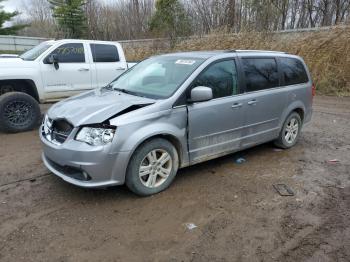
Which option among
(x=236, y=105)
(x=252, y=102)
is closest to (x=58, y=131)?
(x=236, y=105)

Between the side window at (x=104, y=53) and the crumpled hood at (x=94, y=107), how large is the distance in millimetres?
3872

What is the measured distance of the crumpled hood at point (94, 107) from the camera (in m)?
3.83

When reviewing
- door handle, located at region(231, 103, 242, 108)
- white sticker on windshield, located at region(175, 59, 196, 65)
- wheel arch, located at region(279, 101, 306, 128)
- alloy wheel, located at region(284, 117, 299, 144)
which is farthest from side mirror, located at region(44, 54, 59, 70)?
alloy wheel, located at region(284, 117, 299, 144)

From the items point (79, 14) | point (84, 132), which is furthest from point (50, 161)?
point (79, 14)

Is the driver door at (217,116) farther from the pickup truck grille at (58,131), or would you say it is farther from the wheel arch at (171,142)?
the pickup truck grille at (58,131)

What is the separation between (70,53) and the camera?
7.88m

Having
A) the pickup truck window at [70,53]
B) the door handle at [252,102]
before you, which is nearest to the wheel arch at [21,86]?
the pickup truck window at [70,53]

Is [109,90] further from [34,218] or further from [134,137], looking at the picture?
[34,218]

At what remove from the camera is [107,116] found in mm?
3791

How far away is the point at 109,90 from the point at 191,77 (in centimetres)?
130

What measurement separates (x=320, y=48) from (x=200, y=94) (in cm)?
1121

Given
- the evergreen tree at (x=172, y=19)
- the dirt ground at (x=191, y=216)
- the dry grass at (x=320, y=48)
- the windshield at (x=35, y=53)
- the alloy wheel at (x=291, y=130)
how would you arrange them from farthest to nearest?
the evergreen tree at (x=172, y=19) → the dry grass at (x=320, y=48) → the windshield at (x=35, y=53) → the alloy wheel at (x=291, y=130) → the dirt ground at (x=191, y=216)

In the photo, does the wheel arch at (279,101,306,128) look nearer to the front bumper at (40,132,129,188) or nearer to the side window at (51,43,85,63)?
the front bumper at (40,132,129,188)

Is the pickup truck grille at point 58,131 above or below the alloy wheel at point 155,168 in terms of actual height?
above
